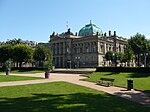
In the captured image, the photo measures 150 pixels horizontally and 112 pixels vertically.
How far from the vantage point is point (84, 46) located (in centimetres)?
12212

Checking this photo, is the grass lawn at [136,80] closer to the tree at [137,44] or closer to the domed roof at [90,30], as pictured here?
the tree at [137,44]

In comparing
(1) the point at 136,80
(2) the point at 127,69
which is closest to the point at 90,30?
(2) the point at 127,69

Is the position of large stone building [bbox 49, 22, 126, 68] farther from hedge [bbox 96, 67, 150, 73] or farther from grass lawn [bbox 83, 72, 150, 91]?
grass lawn [bbox 83, 72, 150, 91]

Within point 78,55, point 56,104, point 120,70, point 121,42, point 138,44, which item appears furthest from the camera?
point 121,42

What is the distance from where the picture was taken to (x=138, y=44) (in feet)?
230

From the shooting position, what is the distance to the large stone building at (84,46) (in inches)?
4594

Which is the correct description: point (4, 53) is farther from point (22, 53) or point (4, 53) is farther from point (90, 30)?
point (90, 30)

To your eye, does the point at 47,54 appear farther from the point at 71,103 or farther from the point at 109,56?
the point at 71,103

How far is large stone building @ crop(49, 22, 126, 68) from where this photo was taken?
117 metres

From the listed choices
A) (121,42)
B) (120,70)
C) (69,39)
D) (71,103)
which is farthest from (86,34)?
(71,103)

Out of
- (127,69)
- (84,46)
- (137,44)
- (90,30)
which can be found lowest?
(127,69)

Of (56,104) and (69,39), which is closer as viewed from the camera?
(56,104)

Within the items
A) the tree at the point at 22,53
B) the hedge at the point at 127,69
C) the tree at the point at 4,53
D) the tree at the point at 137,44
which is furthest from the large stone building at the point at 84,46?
the hedge at the point at 127,69

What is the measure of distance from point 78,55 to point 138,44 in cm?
5831
